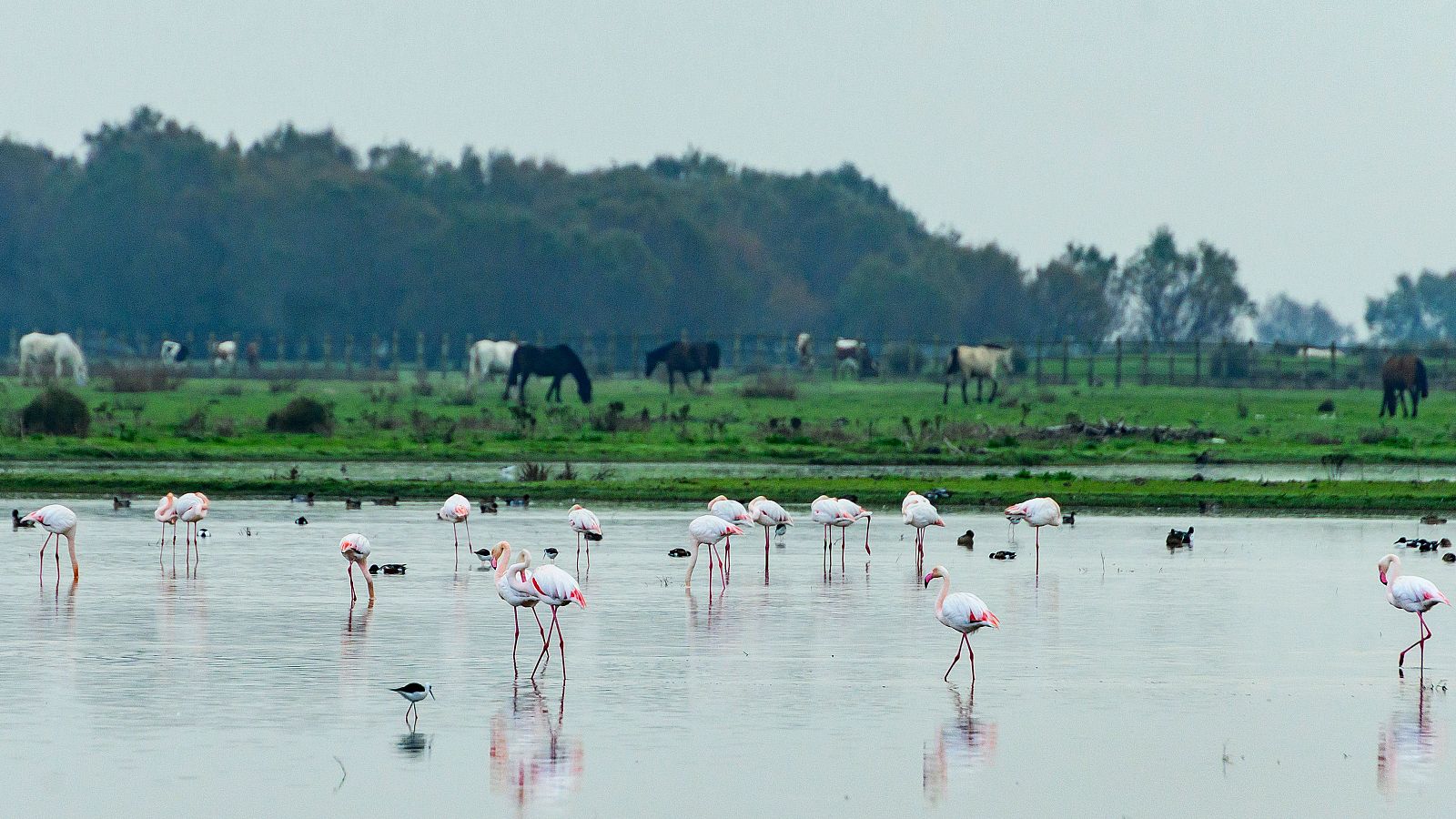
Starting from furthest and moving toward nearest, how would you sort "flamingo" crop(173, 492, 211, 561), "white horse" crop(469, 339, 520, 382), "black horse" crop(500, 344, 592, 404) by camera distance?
"white horse" crop(469, 339, 520, 382) → "black horse" crop(500, 344, 592, 404) → "flamingo" crop(173, 492, 211, 561)

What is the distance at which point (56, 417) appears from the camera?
134 feet

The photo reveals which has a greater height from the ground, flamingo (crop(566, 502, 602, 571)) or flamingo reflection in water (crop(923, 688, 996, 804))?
flamingo (crop(566, 502, 602, 571))

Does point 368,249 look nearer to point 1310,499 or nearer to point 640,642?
point 1310,499

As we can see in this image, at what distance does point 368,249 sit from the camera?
110 meters

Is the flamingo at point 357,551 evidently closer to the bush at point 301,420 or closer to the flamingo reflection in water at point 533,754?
the flamingo reflection in water at point 533,754

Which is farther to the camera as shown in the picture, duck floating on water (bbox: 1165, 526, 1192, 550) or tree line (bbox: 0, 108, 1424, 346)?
tree line (bbox: 0, 108, 1424, 346)

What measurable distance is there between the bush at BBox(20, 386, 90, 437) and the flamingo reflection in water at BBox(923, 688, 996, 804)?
3065 centimetres

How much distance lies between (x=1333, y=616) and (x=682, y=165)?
460 ft

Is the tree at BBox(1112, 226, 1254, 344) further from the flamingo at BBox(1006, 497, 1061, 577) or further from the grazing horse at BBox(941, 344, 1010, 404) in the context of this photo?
the flamingo at BBox(1006, 497, 1061, 577)

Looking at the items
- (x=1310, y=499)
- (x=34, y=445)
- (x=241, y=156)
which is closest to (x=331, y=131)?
(x=241, y=156)

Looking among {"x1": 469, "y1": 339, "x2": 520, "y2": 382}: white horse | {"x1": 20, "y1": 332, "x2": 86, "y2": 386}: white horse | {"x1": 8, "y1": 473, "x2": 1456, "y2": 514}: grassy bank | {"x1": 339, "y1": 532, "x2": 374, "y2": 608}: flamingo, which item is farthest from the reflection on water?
{"x1": 469, "y1": 339, "x2": 520, "y2": 382}: white horse

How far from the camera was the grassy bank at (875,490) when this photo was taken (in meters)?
29.5

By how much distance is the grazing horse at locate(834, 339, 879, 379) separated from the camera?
7594cm

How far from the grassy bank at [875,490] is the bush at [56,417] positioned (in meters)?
8.56
